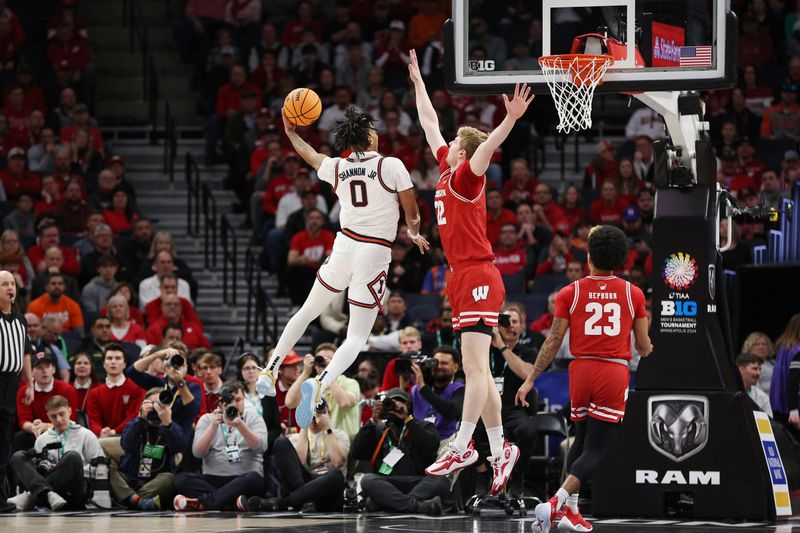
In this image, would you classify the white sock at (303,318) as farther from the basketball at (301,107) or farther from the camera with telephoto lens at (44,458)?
the camera with telephoto lens at (44,458)

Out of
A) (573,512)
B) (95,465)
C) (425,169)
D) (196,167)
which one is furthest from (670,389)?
(196,167)

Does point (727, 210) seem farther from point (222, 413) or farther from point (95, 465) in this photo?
point (95, 465)

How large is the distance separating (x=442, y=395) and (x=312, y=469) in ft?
5.00

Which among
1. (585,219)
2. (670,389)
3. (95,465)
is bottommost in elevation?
(95,465)

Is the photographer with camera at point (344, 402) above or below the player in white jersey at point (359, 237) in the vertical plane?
below

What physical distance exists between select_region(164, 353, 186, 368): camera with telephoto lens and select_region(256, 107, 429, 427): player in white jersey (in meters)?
3.35

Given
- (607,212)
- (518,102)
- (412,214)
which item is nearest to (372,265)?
(412,214)

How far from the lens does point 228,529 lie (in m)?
10.9

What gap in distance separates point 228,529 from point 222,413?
289 centimetres

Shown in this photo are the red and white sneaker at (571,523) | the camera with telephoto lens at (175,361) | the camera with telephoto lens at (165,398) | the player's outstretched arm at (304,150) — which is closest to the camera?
the red and white sneaker at (571,523)

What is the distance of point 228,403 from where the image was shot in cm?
1366

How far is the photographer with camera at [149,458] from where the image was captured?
46.4 ft

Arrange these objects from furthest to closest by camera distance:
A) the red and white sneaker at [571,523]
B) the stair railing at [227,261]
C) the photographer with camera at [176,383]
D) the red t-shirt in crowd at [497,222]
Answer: the stair railing at [227,261] → the red t-shirt in crowd at [497,222] → the photographer with camera at [176,383] → the red and white sneaker at [571,523]

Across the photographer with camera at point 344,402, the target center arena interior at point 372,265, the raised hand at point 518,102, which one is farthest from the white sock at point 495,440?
the photographer with camera at point 344,402
